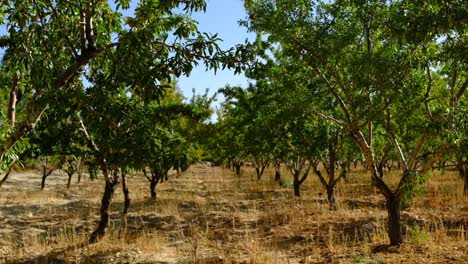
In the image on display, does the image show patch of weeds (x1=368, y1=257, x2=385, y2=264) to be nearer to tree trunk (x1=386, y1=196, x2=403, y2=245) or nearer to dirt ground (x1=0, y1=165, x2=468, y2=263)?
dirt ground (x1=0, y1=165, x2=468, y2=263)

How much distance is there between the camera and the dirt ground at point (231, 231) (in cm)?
887

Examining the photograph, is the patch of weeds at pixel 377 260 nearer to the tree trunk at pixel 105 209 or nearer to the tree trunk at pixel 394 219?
the tree trunk at pixel 394 219

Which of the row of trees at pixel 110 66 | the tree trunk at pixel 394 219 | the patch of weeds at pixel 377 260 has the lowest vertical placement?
the patch of weeds at pixel 377 260

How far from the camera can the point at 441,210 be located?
1405cm

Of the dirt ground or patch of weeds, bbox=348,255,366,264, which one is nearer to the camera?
patch of weeds, bbox=348,255,366,264

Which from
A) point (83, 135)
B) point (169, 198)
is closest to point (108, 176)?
point (83, 135)

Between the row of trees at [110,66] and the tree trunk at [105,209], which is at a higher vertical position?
the row of trees at [110,66]

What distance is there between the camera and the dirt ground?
29.1ft

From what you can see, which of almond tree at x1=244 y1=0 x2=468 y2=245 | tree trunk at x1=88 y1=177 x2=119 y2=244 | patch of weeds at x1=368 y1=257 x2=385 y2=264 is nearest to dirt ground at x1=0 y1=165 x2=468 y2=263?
patch of weeds at x1=368 y1=257 x2=385 y2=264

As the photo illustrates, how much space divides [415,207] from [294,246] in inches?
261

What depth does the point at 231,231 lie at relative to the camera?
39.9ft

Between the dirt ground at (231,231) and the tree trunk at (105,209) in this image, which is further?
the tree trunk at (105,209)

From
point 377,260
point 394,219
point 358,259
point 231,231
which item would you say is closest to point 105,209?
point 231,231

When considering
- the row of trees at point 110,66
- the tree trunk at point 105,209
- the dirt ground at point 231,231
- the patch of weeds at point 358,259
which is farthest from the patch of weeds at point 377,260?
the tree trunk at point 105,209
